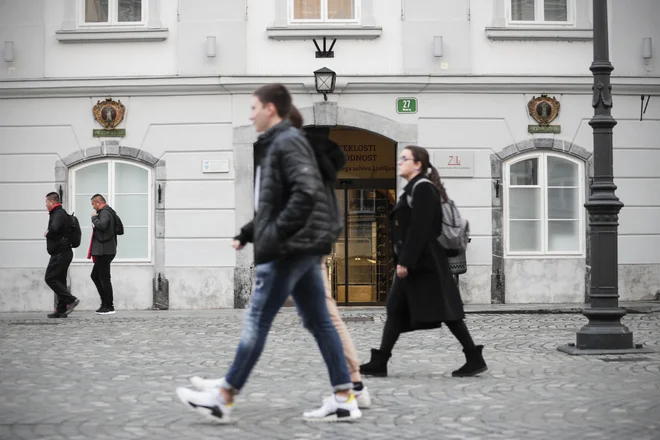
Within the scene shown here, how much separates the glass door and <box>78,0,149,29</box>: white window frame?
448cm

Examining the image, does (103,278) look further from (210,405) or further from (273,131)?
(273,131)

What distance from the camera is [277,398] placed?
7371 mm

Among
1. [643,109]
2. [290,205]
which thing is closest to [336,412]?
[290,205]

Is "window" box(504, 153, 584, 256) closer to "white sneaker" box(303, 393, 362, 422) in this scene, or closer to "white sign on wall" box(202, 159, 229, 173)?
"white sign on wall" box(202, 159, 229, 173)

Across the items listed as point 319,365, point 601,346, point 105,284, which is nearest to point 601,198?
point 601,346

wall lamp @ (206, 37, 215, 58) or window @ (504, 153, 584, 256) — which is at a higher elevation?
wall lamp @ (206, 37, 215, 58)

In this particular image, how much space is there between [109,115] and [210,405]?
11.7 meters

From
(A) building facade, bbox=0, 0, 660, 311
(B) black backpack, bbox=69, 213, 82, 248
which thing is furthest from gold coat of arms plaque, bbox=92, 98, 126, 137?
(B) black backpack, bbox=69, 213, 82, 248

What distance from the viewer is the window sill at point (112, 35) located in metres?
17.2

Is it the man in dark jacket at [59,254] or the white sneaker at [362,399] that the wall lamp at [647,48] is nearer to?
the man in dark jacket at [59,254]

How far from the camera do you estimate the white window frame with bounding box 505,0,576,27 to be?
17453mm

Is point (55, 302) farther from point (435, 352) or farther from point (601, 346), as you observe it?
point (601, 346)

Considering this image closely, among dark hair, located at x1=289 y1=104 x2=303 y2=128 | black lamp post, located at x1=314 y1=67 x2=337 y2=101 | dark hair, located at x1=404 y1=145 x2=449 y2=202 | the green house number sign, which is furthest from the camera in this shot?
the green house number sign

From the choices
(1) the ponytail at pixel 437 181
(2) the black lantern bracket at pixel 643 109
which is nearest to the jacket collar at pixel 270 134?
(1) the ponytail at pixel 437 181
